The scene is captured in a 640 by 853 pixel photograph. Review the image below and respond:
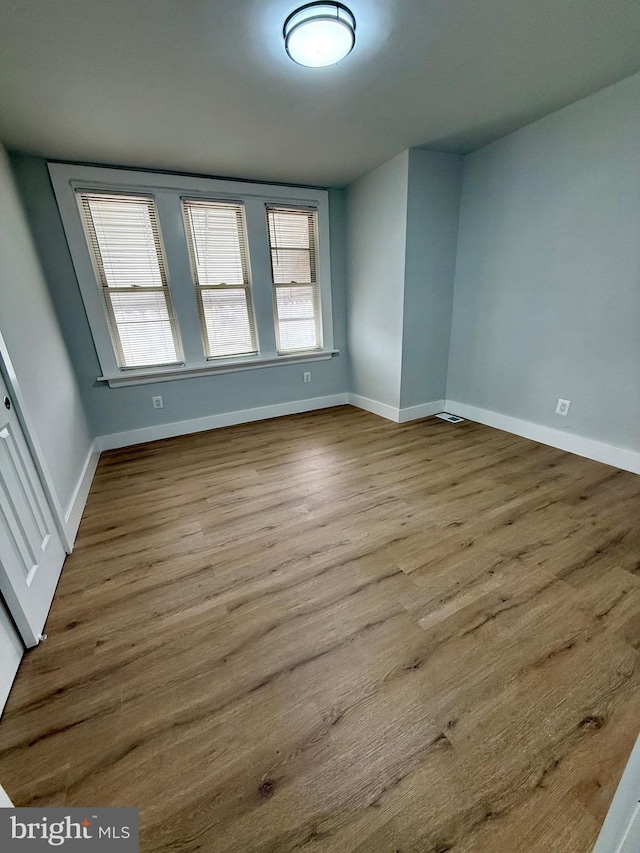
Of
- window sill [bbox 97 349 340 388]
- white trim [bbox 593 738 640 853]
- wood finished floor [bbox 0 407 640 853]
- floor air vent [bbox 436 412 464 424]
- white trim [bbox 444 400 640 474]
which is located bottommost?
wood finished floor [bbox 0 407 640 853]

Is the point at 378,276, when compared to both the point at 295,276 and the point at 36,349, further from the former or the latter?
the point at 36,349

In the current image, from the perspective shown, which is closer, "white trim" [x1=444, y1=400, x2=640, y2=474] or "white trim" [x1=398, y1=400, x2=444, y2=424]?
"white trim" [x1=444, y1=400, x2=640, y2=474]

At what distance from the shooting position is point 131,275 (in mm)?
2947

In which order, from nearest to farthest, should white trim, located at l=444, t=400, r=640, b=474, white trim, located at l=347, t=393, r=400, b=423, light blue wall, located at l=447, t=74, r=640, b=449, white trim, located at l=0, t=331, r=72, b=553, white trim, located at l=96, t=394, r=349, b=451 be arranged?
1. white trim, located at l=0, t=331, r=72, b=553
2. light blue wall, located at l=447, t=74, r=640, b=449
3. white trim, located at l=444, t=400, r=640, b=474
4. white trim, located at l=96, t=394, r=349, b=451
5. white trim, located at l=347, t=393, r=400, b=423

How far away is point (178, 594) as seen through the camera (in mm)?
1573

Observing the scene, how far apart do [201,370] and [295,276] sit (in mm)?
1429

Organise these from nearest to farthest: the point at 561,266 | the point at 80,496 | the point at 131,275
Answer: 1. the point at 80,496
2. the point at 561,266
3. the point at 131,275

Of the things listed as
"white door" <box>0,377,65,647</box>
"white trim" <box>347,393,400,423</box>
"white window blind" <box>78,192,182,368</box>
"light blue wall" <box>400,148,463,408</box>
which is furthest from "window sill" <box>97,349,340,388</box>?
"white door" <box>0,377,65,647</box>

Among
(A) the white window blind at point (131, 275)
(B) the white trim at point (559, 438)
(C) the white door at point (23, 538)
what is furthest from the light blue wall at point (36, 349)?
(B) the white trim at point (559, 438)

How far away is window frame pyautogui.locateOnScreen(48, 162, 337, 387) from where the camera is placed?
2.66 meters

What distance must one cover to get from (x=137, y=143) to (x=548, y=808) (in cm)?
384

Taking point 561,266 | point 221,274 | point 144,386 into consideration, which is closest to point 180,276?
point 221,274

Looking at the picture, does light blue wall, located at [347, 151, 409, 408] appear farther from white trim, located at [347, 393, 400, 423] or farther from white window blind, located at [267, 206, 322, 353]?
white window blind, located at [267, 206, 322, 353]

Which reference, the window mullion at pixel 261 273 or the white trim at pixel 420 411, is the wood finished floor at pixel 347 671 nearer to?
the white trim at pixel 420 411
